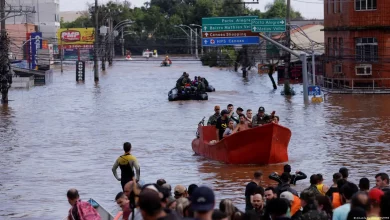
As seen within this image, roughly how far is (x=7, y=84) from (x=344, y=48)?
19.7 meters

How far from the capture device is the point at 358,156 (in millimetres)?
26953

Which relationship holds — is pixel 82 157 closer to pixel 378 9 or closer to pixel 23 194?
pixel 23 194

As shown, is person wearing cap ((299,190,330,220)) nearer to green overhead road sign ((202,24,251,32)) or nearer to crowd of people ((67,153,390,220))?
crowd of people ((67,153,390,220))

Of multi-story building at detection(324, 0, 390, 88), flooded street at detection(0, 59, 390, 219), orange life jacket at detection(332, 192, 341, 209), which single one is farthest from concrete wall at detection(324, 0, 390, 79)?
orange life jacket at detection(332, 192, 341, 209)

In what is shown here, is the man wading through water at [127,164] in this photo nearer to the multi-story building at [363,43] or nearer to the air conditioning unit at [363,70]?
the multi-story building at [363,43]

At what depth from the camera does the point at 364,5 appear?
53688 mm

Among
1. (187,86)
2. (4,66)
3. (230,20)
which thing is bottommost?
(187,86)

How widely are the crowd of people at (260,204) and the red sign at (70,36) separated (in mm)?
114146

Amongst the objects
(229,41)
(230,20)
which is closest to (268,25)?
(230,20)

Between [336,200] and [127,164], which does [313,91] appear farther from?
[336,200]

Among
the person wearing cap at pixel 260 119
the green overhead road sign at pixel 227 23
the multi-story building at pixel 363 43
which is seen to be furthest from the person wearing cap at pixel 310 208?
the multi-story building at pixel 363 43

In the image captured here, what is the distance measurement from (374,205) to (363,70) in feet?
147

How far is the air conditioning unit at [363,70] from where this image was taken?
175 ft

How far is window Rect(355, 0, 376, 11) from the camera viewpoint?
53281mm
